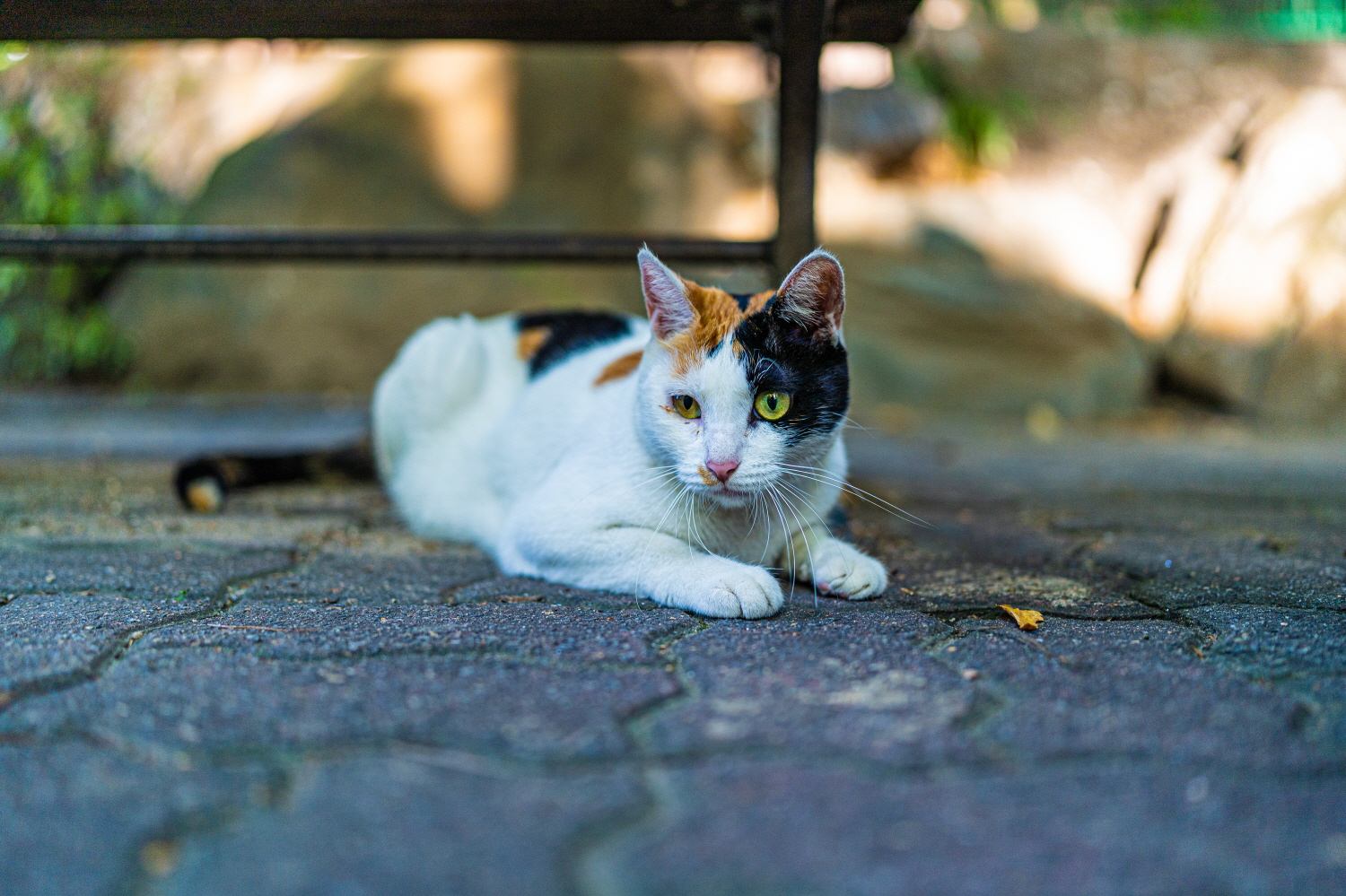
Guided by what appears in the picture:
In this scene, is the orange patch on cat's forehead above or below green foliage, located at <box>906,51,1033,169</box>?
below

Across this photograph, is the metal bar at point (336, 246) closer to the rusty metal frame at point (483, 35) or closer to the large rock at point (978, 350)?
the rusty metal frame at point (483, 35)

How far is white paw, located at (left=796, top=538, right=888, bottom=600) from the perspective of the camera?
181cm

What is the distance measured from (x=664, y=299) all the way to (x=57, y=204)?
6339mm

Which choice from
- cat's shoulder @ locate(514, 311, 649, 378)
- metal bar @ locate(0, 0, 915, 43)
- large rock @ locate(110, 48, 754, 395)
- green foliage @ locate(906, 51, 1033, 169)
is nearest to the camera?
metal bar @ locate(0, 0, 915, 43)

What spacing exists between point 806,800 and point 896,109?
658 cm

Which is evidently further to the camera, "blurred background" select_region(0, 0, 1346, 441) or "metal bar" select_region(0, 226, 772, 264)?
"blurred background" select_region(0, 0, 1346, 441)

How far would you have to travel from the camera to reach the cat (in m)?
1.72

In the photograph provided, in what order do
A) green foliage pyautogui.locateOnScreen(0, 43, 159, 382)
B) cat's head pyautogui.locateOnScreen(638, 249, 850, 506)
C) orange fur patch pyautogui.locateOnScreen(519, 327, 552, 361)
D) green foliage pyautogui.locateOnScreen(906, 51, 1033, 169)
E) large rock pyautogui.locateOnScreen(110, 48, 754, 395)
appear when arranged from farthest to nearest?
green foliage pyautogui.locateOnScreen(906, 51, 1033, 169) < green foliage pyautogui.locateOnScreen(0, 43, 159, 382) < large rock pyautogui.locateOnScreen(110, 48, 754, 395) < orange fur patch pyautogui.locateOnScreen(519, 327, 552, 361) < cat's head pyautogui.locateOnScreen(638, 249, 850, 506)

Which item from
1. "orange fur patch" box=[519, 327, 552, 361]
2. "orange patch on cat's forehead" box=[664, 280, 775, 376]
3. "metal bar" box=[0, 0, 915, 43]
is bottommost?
"orange fur patch" box=[519, 327, 552, 361]

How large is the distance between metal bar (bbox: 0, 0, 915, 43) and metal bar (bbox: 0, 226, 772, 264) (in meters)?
0.55

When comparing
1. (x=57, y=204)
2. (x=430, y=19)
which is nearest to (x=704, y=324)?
(x=430, y=19)

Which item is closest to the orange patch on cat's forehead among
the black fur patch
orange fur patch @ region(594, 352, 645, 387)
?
orange fur patch @ region(594, 352, 645, 387)

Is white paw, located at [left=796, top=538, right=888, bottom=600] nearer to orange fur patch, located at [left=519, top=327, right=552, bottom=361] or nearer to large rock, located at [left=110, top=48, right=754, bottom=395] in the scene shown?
orange fur patch, located at [left=519, top=327, right=552, bottom=361]

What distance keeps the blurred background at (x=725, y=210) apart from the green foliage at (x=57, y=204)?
0.02 meters
